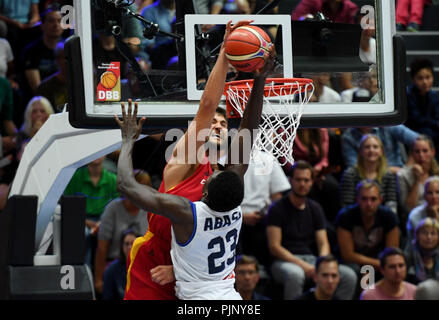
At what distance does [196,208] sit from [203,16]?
45.8 inches

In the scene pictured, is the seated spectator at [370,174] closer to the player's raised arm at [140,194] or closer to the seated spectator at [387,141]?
the seated spectator at [387,141]

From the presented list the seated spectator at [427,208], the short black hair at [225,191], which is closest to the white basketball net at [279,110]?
the short black hair at [225,191]

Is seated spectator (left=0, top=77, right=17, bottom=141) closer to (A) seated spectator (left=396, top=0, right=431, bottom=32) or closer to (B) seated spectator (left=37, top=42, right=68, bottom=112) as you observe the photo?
(B) seated spectator (left=37, top=42, right=68, bottom=112)

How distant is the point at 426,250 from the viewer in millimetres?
6777

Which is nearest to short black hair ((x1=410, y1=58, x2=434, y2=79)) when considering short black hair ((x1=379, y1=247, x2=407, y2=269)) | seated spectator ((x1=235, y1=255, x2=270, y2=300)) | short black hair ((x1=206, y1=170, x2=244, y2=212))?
short black hair ((x1=379, y1=247, x2=407, y2=269))

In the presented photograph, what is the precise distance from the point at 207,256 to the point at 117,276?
8.15 ft

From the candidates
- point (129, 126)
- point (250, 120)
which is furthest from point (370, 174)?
point (129, 126)

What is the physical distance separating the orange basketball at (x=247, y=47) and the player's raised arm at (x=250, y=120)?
43mm

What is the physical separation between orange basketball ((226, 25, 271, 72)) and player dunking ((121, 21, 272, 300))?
2.0 inches

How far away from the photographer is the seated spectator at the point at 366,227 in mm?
6859

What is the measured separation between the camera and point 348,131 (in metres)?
7.38

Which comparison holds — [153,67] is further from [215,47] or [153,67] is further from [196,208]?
[196,208]
